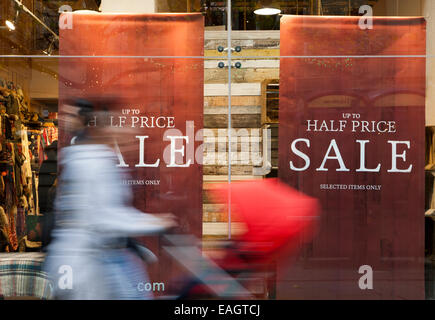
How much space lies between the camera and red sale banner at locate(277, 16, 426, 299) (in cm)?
372

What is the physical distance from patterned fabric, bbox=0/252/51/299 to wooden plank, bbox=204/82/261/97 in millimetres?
2014

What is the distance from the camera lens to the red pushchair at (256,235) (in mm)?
3518

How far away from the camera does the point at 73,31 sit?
12.4ft

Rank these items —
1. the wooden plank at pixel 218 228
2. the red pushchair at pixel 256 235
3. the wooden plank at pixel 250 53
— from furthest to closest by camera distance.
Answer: the wooden plank at pixel 250 53
the wooden plank at pixel 218 228
the red pushchair at pixel 256 235

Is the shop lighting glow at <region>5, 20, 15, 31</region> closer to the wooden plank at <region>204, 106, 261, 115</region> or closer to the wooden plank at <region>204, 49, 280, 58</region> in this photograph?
the wooden plank at <region>204, 49, 280, 58</region>

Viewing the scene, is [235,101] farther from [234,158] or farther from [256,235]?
[256,235]

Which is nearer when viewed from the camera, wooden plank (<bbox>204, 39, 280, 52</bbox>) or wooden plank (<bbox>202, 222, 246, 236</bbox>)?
wooden plank (<bbox>202, 222, 246, 236</bbox>)

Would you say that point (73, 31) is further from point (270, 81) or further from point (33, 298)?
point (33, 298)

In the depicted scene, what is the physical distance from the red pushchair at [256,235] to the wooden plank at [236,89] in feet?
2.50

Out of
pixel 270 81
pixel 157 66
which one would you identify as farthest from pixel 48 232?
pixel 270 81

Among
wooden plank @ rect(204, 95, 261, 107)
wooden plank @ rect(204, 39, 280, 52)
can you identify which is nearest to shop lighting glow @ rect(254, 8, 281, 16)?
wooden plank @ rect(204, 39, 280, 52)

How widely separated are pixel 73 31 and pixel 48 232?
5.61ft

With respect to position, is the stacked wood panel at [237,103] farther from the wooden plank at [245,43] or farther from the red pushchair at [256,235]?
the red pushchair at [256,235]

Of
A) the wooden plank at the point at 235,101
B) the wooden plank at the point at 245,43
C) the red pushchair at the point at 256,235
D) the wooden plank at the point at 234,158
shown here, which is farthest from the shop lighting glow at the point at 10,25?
the red pushchair at the point at 256,235
